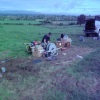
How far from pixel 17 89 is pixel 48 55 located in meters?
4.39

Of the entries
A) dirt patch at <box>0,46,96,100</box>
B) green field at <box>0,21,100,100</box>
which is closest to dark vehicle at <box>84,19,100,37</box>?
dirt patch at <box>0,46,96,100</box>

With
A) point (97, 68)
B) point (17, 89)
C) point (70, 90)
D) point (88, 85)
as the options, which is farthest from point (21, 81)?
point (97, 68)

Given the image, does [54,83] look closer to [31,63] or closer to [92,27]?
[31,63]

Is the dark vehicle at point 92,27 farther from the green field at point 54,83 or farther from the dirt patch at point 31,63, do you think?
the green field at point 54,83

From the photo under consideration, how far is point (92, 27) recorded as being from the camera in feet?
70.7

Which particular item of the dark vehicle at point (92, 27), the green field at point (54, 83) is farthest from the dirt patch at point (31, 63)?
the dark vehicle at point (92, 27)

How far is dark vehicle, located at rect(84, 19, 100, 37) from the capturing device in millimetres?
21189

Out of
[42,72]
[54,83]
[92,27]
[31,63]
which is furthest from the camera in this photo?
[92,27]

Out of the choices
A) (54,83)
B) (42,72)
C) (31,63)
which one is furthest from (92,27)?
(54,83)

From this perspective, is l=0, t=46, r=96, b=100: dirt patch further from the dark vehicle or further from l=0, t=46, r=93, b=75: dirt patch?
the dark vehicle

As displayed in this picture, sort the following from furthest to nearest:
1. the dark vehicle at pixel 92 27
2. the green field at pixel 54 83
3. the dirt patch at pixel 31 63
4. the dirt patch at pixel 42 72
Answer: the dark vehicle at pixel 92 27 → the dirt patch at pixel 31 63 → the dirt patch at pixel 42 72 → the green field at pixel 54 83

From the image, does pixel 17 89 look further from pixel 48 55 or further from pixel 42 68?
pixel 48 55

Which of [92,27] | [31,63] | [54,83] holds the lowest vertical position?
[54,83]

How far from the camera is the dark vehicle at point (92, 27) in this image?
21189mm
